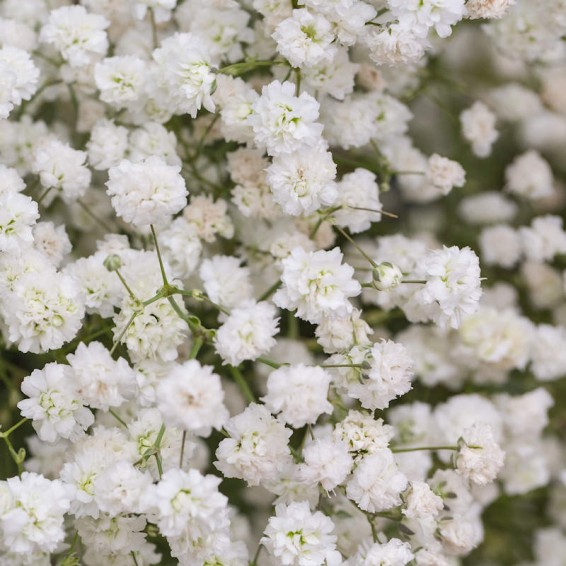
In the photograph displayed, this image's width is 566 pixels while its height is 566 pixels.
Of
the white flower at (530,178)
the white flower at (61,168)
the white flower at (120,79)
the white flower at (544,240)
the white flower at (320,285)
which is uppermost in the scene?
the white flower at (120,79)

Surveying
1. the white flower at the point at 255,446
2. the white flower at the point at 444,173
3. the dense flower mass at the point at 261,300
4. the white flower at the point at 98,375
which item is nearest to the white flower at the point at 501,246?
the dense flower mass at the point at 261,300

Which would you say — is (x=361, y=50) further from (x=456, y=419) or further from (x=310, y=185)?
(x=456, y=419)

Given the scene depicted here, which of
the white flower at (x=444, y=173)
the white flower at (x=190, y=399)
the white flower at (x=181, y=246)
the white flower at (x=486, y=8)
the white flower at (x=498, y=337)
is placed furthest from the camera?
the white flower at (x=498, y=337)

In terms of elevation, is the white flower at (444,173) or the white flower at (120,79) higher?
the white flower at (120,79)

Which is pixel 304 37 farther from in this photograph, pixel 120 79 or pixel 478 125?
pixel 478 125

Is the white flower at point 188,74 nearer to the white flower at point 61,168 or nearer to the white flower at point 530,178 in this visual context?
the white flower at point 61,168

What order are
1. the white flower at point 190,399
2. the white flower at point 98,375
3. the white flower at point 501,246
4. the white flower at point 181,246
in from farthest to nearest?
the white flower at point 501,246 < the white flower at point 181,246 < the white flower at point 98,375 < the white flower at point 190,399

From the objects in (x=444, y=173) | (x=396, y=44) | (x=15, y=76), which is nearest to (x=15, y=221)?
(x=15, y=76)

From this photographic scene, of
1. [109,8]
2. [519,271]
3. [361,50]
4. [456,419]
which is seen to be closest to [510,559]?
[456,419]
